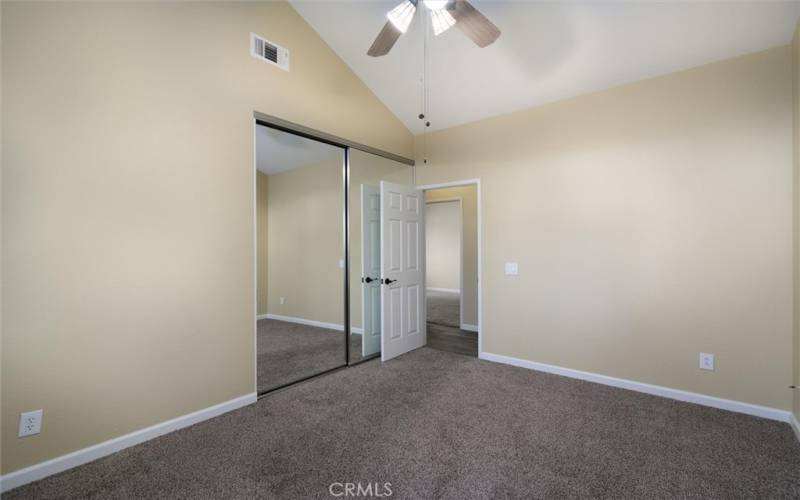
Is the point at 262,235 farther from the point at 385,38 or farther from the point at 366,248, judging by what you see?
the point at 385,38

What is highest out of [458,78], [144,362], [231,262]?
[458,78]

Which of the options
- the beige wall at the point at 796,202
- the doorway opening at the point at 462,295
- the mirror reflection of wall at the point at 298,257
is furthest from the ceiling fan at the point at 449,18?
the beige wall at the point at 796,202

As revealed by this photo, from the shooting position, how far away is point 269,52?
117 inches

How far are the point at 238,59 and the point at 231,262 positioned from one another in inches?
63.4

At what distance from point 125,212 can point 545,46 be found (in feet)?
11.3

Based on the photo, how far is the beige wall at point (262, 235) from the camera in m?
3.79

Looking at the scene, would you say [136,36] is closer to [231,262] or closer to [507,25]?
[231,262]

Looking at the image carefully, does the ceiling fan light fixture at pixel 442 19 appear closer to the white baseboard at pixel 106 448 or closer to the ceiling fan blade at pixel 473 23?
the ceiling fan blade at pixel 473 23

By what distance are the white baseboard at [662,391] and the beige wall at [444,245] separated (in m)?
6.24

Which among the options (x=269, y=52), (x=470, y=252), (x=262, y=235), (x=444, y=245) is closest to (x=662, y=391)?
(x=470, y=252)

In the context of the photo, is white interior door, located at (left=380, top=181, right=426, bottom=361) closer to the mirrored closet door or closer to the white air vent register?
the mirrored closet door

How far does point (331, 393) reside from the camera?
10.0 ft

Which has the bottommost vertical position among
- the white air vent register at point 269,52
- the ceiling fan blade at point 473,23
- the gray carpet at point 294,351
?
the gray carpet at point 294,351

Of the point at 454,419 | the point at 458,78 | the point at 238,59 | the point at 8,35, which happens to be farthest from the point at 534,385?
the point at 8,35
